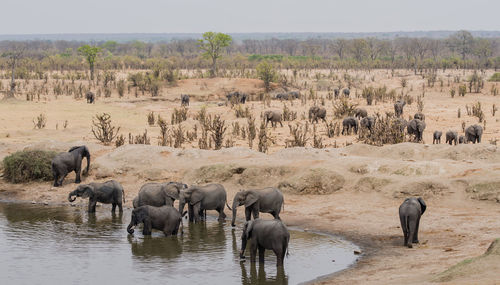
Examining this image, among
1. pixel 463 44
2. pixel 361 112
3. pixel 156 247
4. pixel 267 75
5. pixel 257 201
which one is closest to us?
pixel 156 247

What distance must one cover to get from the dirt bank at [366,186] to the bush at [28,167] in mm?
364

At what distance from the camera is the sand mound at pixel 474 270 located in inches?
354

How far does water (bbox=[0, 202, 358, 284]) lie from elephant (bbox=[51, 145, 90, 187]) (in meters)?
3.63

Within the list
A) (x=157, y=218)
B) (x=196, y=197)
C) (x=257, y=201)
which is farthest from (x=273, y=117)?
(x=157, y=218)

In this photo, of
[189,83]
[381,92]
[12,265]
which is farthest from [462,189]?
[189,83]

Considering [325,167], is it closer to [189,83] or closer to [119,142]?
[119,142]

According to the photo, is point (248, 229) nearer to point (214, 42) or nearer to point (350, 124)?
point (350, 124)

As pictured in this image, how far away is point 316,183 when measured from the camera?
58.8 feet

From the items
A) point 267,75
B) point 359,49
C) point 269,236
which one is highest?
point 359,49

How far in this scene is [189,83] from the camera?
54.4 m

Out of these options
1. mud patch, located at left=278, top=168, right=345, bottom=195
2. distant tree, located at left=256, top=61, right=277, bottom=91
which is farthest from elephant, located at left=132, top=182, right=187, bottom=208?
distant tree, located at left=256, top=61, right=277, bottom=91

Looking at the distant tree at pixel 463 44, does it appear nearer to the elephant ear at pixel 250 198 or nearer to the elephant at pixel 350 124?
the elephant at pixel 350 124

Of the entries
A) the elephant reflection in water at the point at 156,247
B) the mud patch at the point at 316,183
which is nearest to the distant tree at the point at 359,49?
the mud patch at the point at 316,183

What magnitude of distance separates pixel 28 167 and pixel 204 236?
831 centimetres
